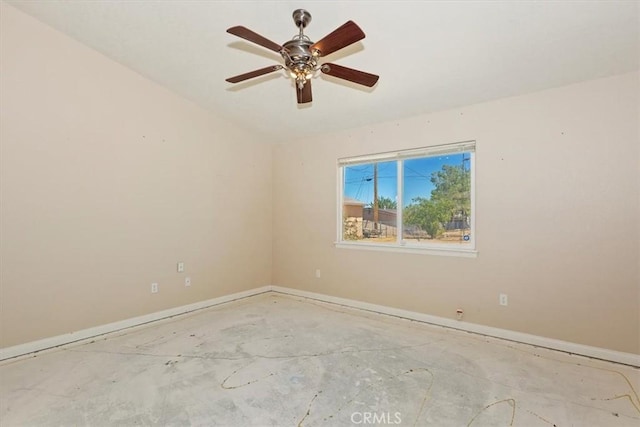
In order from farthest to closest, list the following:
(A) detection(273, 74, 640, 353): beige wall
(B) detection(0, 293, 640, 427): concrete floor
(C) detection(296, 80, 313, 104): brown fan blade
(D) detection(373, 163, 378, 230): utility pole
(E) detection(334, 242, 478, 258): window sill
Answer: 1. (D) detection(373, 163, 378, 230): utility pole
2. (E) detection(334, 242, 478, 258): window sill
3. (A) detection(273, 74, 640, 353): beige wall
4. (C) detection(296, 80, 313, 104): brown fan blade
5. (B) detection(0, 293, 640, 427): concrete floor

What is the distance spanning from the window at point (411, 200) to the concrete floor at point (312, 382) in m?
1.06

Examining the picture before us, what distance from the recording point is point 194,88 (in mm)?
3627

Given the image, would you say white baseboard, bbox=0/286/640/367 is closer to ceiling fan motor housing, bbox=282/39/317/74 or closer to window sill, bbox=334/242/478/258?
window sill, bbox=334/242/478/258

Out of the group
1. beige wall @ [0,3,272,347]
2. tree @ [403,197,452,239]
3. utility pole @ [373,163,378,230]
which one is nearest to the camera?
beige wall @ [0,3,272,347]

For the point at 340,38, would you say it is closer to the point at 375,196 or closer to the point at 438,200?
the point at 438,200

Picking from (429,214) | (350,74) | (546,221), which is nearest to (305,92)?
(350,74)

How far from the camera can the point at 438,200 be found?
3621 mm

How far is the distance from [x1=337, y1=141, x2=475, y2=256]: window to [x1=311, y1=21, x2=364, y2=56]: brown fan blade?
2028 mm

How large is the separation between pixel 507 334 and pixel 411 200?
1723 millimetres

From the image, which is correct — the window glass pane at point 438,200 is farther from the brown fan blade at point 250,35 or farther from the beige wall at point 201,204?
the brown fan blade at point 250,35

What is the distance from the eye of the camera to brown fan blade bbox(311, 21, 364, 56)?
173 centimetres

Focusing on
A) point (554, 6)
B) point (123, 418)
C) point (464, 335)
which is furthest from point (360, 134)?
point (123, 418)

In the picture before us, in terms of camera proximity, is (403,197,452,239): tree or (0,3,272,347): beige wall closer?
(0,3,272,347): beige wall

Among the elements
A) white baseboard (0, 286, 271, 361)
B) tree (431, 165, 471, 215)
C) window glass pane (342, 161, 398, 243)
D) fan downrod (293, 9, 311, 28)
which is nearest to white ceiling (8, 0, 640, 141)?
fan downrod (293, 9, 311, 28)
